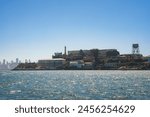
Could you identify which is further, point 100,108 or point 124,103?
point 124,103

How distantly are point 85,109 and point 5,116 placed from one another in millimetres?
3620

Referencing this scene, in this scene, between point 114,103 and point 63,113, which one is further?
point 114,103

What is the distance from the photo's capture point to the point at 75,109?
606 inches

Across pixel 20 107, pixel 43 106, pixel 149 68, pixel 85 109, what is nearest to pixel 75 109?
pixel 85 109

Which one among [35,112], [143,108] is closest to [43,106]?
[35,112]

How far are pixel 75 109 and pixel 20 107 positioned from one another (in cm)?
265

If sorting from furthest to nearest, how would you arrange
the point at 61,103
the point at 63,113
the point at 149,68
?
the point at 149,68 → the point at 61,103 → the point at 63,113

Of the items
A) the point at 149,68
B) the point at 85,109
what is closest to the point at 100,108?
the point at 85,109

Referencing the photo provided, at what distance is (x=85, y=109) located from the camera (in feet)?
50.1

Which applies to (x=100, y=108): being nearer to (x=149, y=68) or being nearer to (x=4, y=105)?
(x=4, y=105)

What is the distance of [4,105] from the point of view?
1697 cm

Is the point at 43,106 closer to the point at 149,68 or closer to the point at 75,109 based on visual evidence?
the point at 75,109

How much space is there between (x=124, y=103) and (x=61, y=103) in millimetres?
3096

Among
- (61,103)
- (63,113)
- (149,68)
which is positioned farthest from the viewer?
(149,68)
